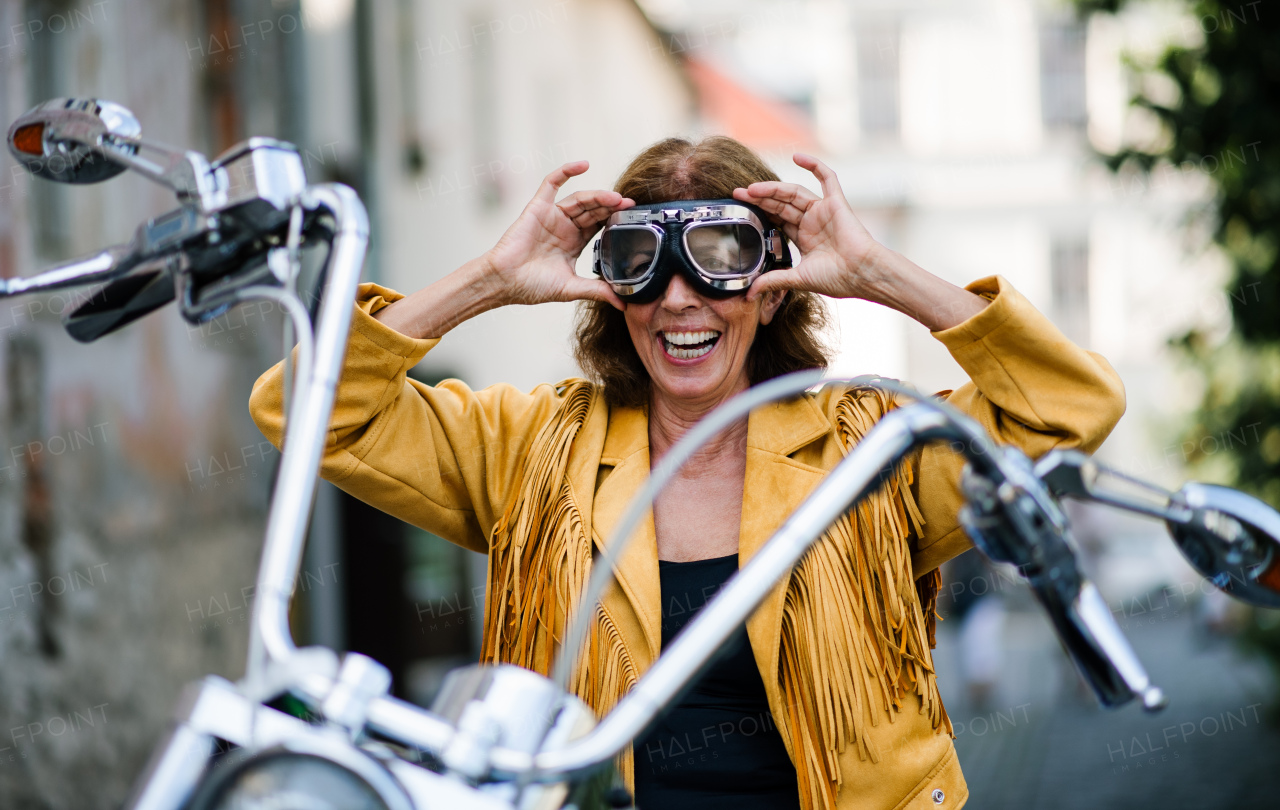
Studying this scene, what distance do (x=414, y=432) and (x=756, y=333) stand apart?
0.72m

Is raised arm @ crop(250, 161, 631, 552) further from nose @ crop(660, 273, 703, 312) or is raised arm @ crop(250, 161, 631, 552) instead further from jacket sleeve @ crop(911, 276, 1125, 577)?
jacket sleeve @ crop(911, 276, 1125, 577)

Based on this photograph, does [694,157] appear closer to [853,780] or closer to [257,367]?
[853,780]

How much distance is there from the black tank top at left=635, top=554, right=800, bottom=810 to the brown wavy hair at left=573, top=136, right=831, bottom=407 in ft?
1.99

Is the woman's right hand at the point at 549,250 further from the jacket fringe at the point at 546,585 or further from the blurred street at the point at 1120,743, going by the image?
the blurred street at the point at 1120,743

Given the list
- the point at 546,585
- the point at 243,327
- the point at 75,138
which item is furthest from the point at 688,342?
the point at 243,327

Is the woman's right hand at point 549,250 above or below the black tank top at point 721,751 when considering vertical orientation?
above

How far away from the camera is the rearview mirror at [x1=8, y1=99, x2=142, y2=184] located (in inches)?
53.2

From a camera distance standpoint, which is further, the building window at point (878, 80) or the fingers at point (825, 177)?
the building window at point (878, 80)

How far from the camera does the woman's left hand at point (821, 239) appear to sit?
2.14 metres

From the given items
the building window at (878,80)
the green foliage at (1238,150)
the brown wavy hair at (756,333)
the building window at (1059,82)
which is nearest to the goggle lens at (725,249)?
the brown wavy hair at (756,333)

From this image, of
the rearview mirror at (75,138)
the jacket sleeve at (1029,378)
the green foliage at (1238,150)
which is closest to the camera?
the rearview mirror at (75,138)

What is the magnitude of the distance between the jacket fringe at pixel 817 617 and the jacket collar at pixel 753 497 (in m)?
0.04

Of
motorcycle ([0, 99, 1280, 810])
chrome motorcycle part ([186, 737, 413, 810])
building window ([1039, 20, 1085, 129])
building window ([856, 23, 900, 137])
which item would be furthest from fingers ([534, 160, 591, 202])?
building window ([1039, 20, 1085, 129])

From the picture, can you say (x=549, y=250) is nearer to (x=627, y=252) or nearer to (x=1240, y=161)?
(x=627, y=252)
